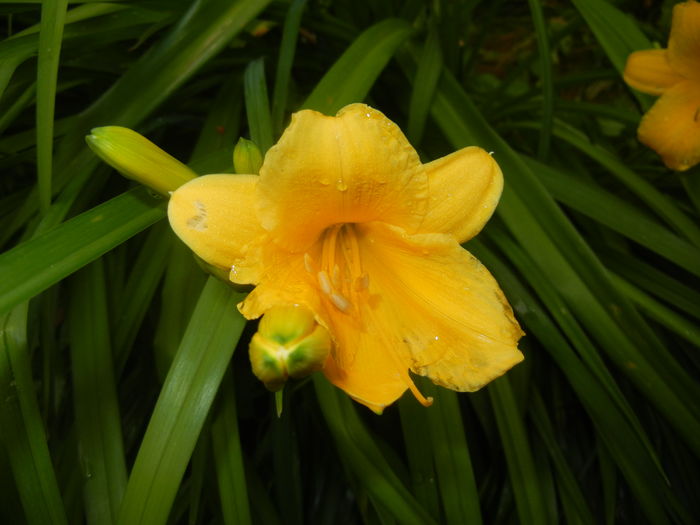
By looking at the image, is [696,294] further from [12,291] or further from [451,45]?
[12,291]

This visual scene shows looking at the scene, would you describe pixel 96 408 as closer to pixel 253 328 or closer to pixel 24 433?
pixel 24 433

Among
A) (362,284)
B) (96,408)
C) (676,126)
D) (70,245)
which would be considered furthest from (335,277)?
(676,126)

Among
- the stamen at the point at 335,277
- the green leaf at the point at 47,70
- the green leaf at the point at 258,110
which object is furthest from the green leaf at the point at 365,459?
the green leaf at the point at 47,70

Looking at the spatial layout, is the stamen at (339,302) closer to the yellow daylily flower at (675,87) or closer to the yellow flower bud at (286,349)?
the yellow flower bud at (286,349)

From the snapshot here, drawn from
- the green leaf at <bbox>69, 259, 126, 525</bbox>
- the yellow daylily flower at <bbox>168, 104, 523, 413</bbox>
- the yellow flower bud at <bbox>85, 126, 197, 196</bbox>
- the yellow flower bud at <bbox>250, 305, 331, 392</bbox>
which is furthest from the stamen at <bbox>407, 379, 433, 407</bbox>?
the green leaf at <bbox>69, 259, 126, 525</bbox>

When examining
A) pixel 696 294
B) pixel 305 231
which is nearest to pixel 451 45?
pixel 696 294
